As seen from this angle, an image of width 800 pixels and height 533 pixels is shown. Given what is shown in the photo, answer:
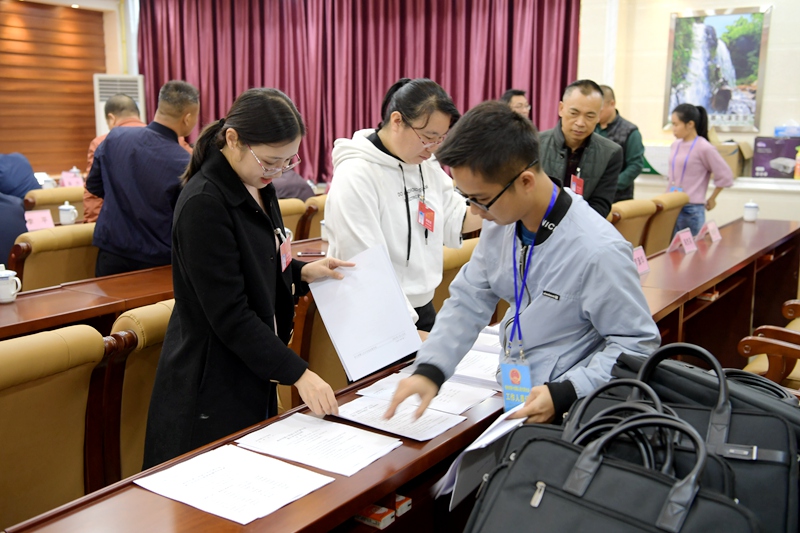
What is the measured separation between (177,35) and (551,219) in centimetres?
802

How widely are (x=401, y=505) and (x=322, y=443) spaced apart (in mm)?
189

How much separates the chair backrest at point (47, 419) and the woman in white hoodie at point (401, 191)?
2.44 feet

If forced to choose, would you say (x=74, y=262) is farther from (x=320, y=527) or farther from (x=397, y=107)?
(x=320, y=527)

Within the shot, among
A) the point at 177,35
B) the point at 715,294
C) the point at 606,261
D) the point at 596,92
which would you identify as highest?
the point at 177,35

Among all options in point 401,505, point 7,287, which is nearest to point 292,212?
point 7,287

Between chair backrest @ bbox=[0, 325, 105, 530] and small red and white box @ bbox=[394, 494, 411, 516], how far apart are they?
764 mm

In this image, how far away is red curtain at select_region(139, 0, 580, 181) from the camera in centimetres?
661

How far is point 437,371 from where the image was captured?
58.5 inches

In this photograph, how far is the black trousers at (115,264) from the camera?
129 inches

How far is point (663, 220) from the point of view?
15.6ft

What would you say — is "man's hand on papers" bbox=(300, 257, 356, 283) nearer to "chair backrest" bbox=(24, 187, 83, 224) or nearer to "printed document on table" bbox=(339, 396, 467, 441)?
"printed document on table" bbox=(339, 396, 467, 441)

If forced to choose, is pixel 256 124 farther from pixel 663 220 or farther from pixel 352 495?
pixel 663 220

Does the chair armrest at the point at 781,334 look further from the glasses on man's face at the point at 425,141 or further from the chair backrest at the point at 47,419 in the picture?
the chair backrest at the point at 47,419

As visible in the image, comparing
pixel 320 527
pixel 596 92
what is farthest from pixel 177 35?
pixel 320 527
